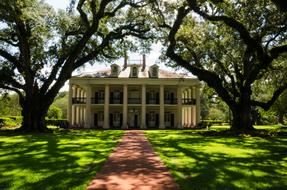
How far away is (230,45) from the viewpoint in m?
30.2

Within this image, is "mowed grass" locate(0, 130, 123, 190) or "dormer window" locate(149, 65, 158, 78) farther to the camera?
"dormer window" locate(149, 65, 158, 78)

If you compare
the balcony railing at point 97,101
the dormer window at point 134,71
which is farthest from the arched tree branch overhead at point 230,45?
the balcony railing at point 97,101

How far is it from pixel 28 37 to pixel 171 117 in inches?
1004

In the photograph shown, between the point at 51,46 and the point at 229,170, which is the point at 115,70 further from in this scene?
the point at 229,170

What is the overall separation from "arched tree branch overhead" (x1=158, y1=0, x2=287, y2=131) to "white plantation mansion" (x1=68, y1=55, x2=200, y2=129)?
11611 mm

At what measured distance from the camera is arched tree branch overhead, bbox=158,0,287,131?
24.6m

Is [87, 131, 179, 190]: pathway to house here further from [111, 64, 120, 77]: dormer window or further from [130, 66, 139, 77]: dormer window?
[111, 64, 120, 77]: dormer window

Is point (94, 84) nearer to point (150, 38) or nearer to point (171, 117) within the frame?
point (171, 117)

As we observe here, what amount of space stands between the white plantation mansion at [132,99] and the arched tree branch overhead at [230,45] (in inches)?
457

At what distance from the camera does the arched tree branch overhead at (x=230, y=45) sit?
24.6 metres

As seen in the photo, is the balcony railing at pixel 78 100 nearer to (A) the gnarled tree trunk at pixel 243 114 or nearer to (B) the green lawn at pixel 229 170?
(A) the gnarled tree trunk at pixel 243 114

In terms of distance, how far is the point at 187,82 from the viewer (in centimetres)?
4853

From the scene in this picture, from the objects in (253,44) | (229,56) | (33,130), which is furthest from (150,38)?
(253,44)

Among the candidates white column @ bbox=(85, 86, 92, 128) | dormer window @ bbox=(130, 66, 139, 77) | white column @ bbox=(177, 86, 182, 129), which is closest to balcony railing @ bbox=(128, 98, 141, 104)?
dormer window @ bbox=(130, 66, 139, 77)
